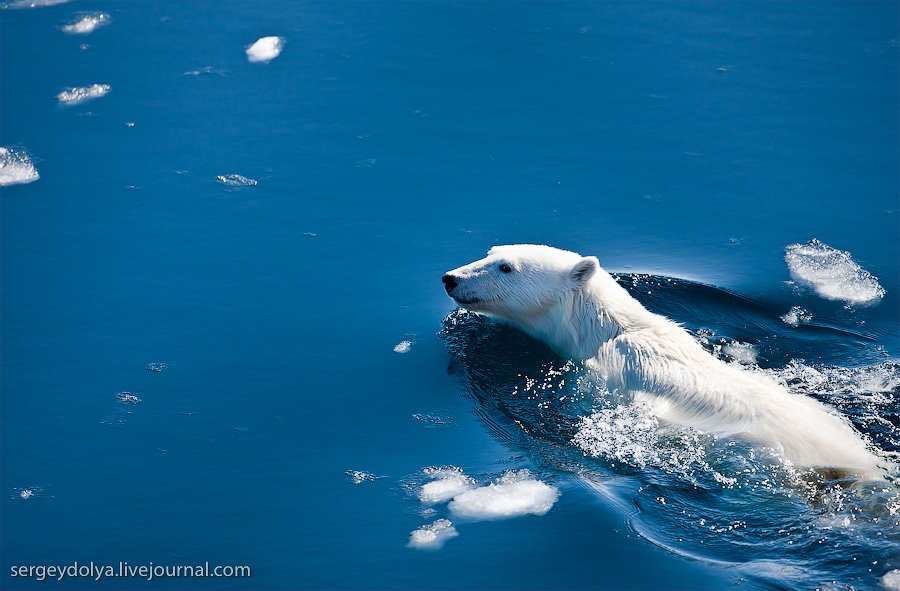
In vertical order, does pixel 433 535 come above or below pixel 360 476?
above

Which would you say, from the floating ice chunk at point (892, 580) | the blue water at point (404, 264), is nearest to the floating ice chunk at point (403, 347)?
the blue water at point (404, 264)

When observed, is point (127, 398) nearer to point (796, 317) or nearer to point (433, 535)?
point (433, 535)

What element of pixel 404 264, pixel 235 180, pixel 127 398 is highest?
pixel 235 180

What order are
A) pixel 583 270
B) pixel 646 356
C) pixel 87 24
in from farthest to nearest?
1. pixel 87 24
2. pixel 583 270
3. pixel 646 356

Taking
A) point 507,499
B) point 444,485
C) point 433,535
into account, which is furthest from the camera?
point 444,485

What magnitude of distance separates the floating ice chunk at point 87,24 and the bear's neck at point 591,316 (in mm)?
7857

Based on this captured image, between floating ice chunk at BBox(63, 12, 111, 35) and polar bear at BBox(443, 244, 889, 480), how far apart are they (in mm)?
7273

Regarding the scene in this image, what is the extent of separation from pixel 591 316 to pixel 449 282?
3.76ft

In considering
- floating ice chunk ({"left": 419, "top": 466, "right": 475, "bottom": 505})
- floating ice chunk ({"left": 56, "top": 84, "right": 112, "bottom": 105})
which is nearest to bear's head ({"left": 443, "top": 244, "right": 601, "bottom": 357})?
floating ice chunk ({"left": 419, "top": 466, "right": 475, "bottom": 505})

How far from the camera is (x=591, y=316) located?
769 cm

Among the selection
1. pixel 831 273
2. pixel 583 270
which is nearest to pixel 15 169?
pixel 583 270

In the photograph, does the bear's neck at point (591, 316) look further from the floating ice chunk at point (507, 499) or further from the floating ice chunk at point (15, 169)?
the floating ice chunk at point (15, 169)

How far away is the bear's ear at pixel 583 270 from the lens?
7.45 meters

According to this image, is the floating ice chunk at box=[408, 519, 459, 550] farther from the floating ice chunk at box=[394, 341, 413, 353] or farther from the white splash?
the floating ice chunk at box=[394, 341, 413, 353]
